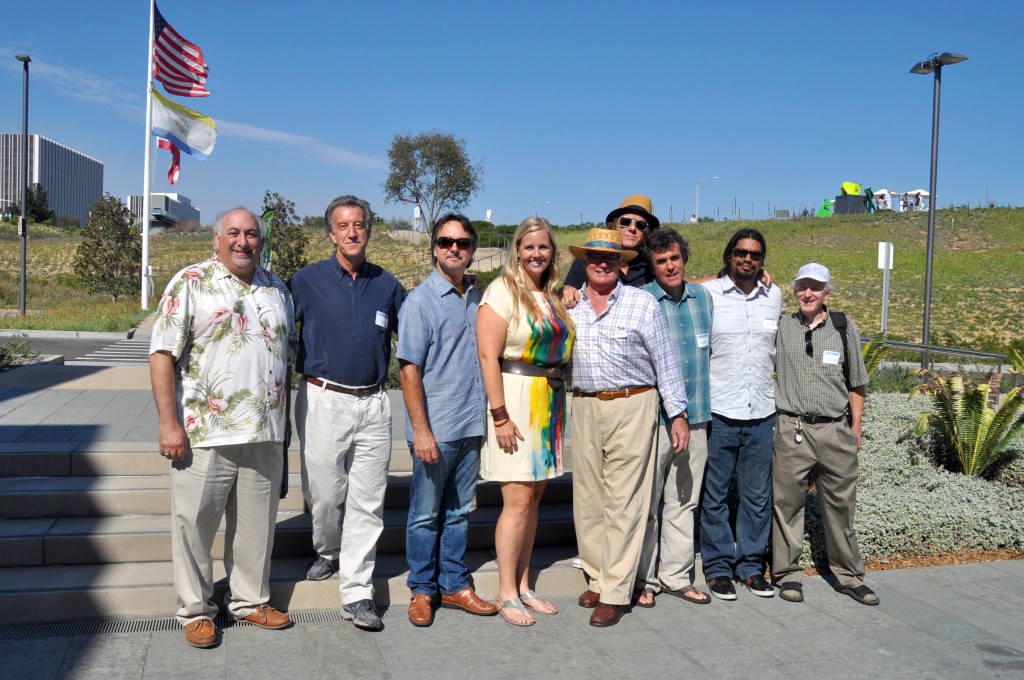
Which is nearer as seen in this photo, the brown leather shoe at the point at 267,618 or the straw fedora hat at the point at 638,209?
the brown leather shoe at the point at 267,618

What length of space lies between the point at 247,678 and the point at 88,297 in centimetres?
3090

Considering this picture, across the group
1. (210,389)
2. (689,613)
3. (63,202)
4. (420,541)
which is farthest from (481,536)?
(63,202)

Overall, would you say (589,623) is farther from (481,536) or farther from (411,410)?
(411,410)

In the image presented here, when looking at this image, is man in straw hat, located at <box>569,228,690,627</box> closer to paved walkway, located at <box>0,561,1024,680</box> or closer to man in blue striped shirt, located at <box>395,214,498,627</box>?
paved walkway, located at <box>0,561,1024,680</box>

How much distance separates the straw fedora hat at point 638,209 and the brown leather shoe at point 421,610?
2.40 metres

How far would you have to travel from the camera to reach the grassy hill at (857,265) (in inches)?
1073

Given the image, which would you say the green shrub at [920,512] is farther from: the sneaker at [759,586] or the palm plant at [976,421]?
the sneaker at [759,586]

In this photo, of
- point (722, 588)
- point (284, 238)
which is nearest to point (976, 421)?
point (722, 588)

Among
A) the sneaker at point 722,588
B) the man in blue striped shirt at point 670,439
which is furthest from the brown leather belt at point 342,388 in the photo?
the sneaker at point 722,588

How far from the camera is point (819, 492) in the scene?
4.93 meters

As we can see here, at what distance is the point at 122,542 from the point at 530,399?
2342mm

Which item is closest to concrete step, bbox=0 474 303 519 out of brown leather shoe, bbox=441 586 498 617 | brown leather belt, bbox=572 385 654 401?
brown leather shoe, bbox=441 586 498 617

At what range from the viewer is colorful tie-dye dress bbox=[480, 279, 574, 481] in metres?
4.07

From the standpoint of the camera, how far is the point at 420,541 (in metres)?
4.22
